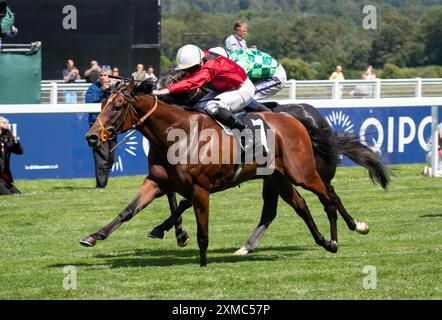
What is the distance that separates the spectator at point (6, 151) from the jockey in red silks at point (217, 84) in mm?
5687

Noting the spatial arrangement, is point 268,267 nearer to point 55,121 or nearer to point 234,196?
point 234,196

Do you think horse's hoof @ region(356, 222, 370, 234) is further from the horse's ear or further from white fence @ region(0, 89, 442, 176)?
white fence @ region(0, 89, 442, 176)

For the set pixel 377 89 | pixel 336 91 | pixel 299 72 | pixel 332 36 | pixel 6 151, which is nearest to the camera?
pixel 6 151

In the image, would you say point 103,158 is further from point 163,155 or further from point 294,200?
point 163,155

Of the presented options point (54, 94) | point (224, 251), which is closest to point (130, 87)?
point (224, 251)

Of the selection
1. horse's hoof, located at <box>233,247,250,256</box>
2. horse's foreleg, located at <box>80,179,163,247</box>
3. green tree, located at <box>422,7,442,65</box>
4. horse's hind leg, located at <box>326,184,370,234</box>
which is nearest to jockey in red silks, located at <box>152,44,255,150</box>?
horse's foreleg, located at <box>80,179,163,247</box>

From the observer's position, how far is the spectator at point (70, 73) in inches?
810

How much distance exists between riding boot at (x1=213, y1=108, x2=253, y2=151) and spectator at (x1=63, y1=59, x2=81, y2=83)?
11327 mm

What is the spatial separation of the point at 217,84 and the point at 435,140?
7.23 metres

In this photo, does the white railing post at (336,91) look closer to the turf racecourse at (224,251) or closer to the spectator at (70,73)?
the turf racecourse at (224,251)

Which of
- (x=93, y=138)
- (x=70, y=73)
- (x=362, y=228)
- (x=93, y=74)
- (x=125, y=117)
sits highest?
(x=125, y=117)

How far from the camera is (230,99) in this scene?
9.75 m

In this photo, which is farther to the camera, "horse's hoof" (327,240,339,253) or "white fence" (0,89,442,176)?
"white fence" (0,89,442,176)

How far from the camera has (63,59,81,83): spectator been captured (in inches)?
810
